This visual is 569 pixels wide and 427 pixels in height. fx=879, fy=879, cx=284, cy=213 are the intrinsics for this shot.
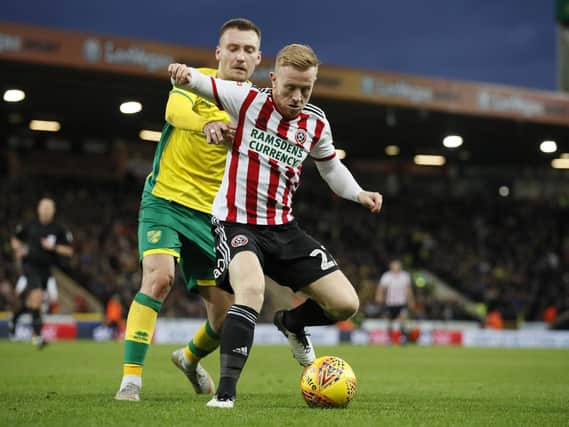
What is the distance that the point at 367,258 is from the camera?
32.2 m

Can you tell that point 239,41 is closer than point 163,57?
Yes

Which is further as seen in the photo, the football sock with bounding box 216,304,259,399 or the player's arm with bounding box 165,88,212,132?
the player's arm with bounding box 165,88,212,132

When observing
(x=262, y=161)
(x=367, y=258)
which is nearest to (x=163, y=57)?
(x=367, y=258)

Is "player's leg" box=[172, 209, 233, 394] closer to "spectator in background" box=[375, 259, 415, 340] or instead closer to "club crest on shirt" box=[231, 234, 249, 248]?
"club crest on shirt" box=[231, 234, 249, 248]

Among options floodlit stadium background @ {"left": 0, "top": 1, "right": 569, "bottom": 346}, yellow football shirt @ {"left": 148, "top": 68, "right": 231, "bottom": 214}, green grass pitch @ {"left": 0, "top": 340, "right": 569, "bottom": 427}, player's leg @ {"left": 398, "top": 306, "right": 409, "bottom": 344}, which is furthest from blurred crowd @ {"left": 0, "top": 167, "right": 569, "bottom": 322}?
yellow football shirt @ {"left": 148, "top": 68, "right": 231, "bottom": 214}

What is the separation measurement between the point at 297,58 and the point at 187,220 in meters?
1.56

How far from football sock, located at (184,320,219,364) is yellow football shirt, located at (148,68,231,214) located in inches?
37.4

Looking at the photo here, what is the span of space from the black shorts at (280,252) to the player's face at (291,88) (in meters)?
0.73

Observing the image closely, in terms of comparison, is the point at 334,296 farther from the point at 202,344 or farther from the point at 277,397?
the point at 202,344

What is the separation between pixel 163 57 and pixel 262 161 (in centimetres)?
1806

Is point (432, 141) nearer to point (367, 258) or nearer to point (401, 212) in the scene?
point (401, 212)

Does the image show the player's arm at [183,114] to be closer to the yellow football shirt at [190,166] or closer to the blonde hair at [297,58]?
the yellow football shirt at [190,166]

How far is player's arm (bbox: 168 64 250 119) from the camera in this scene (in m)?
5.17

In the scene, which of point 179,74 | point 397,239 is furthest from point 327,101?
point 179,74
